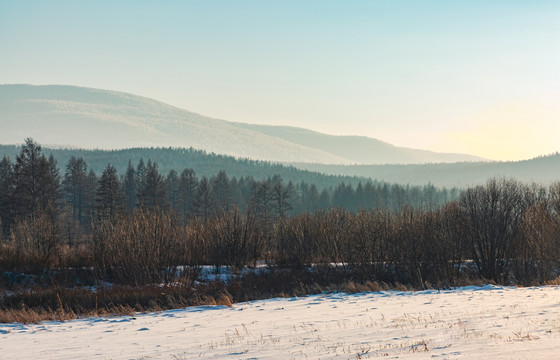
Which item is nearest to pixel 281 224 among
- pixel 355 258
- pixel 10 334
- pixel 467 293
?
pixel 355 258

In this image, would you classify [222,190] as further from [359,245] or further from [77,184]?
[359,245]

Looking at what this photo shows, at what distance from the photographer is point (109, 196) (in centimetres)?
6141

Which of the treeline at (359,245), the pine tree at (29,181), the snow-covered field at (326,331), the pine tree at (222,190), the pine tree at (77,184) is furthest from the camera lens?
the pine tree at (222,190)

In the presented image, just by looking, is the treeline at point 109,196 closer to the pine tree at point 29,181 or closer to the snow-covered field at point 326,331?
the pine tree at point 29,181

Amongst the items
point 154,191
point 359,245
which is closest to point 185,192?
point 154,191

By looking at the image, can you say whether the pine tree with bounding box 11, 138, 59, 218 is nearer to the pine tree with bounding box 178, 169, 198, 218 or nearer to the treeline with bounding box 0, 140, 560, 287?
the treeline with bounding box 0, 140, 560, 287

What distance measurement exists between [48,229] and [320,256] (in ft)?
52.7

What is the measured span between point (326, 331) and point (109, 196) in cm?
5477

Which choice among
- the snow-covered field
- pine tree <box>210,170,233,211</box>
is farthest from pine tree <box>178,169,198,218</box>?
the snow-covered field

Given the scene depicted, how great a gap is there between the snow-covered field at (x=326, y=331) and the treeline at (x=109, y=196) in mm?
9935

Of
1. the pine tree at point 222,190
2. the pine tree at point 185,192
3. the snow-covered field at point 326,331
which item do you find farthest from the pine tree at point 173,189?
the snow-covered field at point 326,331

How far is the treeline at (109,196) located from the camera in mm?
50875

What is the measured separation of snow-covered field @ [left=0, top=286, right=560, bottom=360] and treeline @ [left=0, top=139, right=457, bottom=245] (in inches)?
391

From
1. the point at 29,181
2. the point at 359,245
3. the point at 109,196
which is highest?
the point at 29,181
